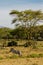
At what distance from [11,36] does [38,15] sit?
23.2 m

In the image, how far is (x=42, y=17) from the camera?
3384cm

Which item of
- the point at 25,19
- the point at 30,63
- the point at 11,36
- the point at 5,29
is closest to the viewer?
the point at 30,63

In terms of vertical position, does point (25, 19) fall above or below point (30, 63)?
above

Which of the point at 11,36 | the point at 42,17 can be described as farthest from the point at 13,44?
the point at 11,36

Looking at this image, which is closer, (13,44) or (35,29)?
(13,44)

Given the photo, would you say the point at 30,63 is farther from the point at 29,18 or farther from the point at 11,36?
the point at 11,36

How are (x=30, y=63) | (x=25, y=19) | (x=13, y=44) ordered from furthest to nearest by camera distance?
(x=25, y=19), (x=13, y=44), (x=30, y=63)

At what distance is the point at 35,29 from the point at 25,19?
6.32 ft

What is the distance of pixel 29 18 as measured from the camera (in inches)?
1332

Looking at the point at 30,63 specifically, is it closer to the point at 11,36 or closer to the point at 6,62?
the point at 6,62

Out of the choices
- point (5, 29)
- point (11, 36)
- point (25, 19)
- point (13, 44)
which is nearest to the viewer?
point (13, 44)

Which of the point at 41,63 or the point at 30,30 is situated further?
the point at 30,30

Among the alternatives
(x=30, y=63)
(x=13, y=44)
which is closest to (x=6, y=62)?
(x=30, y=63)

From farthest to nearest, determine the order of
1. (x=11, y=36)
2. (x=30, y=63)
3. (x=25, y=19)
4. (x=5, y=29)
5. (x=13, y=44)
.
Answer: (x=11, y=36) → (x=5, y=29) → (x=25, y=19) → (x=13, y=44) → (x=30, y=63)
